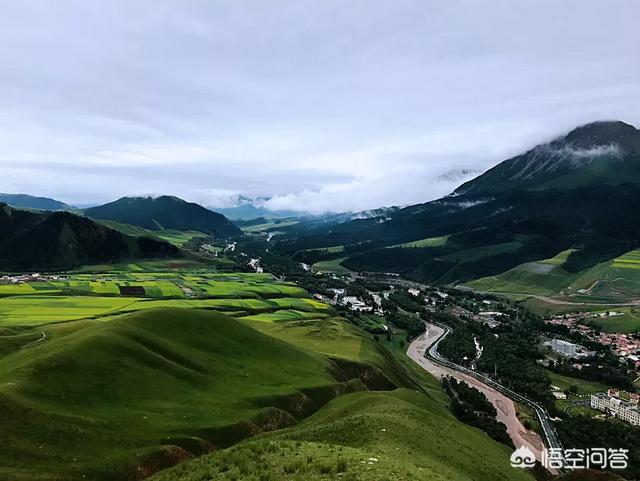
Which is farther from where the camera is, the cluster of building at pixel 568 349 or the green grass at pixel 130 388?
the cluster of building at pixel 568 349

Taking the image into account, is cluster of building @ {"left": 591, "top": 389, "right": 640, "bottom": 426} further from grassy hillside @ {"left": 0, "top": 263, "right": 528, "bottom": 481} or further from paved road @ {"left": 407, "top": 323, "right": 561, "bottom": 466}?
grassy hillside @ {"left": 0, "top": 263, "right": 528, "bottom": 481}

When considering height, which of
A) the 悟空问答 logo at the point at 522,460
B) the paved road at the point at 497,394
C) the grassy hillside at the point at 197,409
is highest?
the grassy hillside at the point at 197,409

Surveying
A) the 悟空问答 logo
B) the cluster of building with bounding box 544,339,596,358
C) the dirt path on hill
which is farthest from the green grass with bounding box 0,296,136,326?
the cluster of building with bounding box 544,339,596,358

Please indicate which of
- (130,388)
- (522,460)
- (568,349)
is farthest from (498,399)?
(130,388)

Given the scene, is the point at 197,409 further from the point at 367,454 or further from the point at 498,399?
the point at 498,399

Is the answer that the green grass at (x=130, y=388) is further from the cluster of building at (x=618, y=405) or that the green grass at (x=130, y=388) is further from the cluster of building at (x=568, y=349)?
the cluster of building at (x=568, y=349)

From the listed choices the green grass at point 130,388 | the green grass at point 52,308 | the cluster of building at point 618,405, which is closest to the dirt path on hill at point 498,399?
the cluster of building at point 618,405
